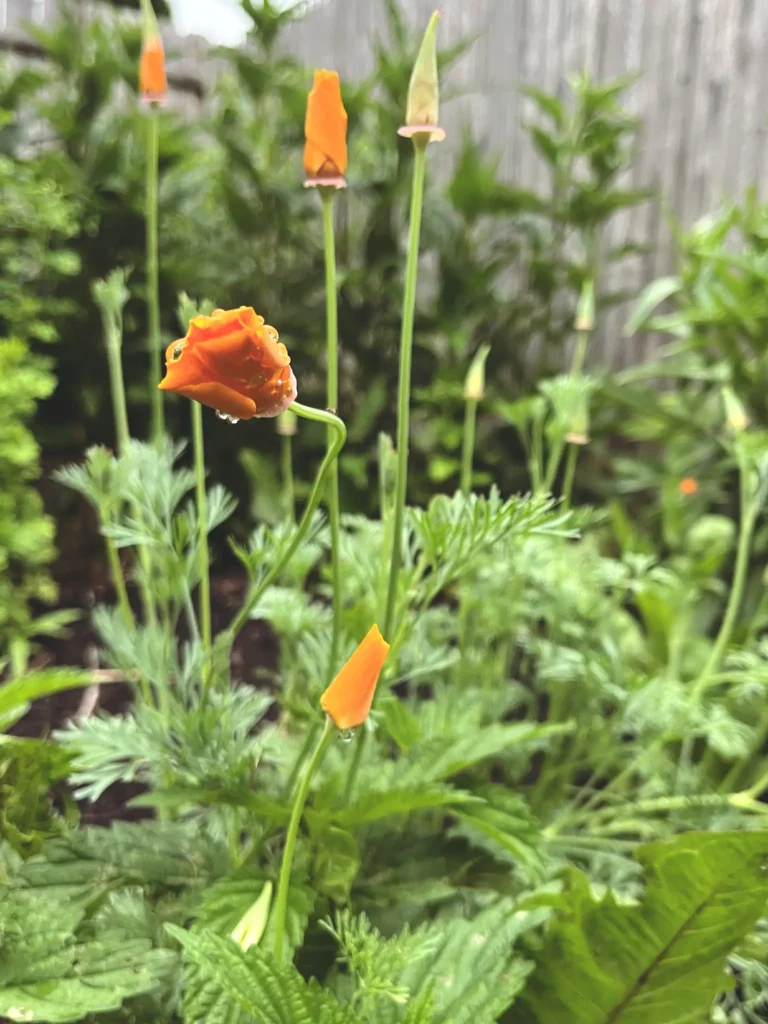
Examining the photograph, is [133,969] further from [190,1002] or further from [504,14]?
[504,14]

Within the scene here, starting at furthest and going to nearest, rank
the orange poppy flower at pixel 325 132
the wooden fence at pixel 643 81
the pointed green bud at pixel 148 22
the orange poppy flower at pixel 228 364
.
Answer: the wooden fence at pixel 643 81 → the pointed green bud at pixel 148 22 → the orange poppy flower at pixel 325 132 → the orange poppy flower at pixel 228 364

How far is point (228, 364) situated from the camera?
34 centimetres

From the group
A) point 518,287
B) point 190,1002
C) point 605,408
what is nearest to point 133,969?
point 190,1002

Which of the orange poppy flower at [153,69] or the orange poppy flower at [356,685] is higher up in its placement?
the orange poppy flower at [153,69]

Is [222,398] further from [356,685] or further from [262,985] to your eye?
[262,985]

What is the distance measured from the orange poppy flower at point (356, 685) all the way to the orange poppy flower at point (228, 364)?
0.13 metres

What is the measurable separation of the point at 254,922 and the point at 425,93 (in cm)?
50

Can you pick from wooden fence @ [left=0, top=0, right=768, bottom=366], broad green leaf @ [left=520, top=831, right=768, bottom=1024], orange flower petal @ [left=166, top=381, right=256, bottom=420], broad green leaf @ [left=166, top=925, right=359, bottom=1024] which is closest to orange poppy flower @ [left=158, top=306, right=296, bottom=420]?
orange flower petal @ [left=166, top=381, right=256, bottom=420]

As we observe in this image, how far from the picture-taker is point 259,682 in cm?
129

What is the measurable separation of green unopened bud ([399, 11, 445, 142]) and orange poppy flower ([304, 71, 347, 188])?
0.04m

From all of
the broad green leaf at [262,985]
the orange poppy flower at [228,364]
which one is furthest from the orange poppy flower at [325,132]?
the broad green leaf at [262,985]

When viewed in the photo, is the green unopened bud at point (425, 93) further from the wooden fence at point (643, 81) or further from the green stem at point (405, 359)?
the wooden fence at point (643, 81)

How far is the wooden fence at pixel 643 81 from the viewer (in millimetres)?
1912

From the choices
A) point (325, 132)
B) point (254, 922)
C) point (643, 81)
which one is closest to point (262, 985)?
point (254, 922)
